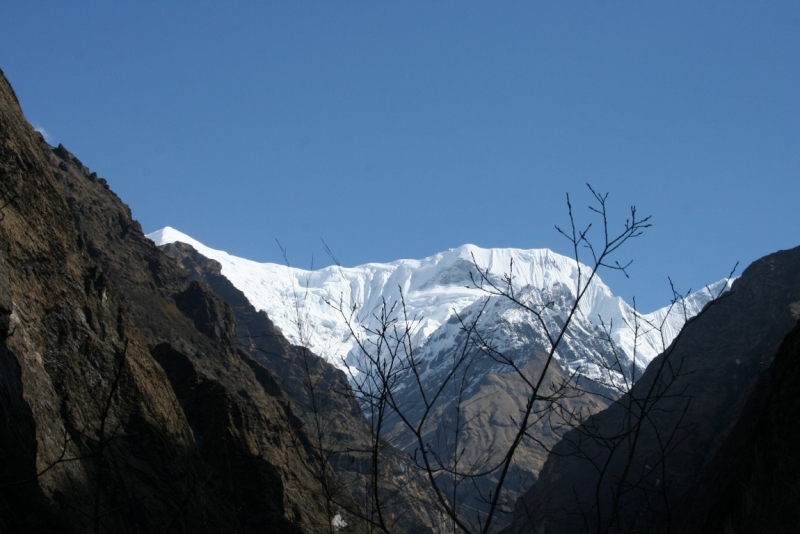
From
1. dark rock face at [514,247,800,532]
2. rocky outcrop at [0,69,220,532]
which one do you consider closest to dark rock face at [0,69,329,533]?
rocky outcrop at [0,69,220,532]

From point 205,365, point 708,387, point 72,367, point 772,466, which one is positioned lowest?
point 772,466

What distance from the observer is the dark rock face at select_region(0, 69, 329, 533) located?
1343 cm

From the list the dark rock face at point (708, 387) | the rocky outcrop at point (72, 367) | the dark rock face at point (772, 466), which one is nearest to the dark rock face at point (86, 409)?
the rocky outcrop at point (72, 367)

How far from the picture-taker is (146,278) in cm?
8019

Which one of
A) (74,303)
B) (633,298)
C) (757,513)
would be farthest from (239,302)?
(633,298)

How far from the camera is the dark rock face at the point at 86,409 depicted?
44.1 ft

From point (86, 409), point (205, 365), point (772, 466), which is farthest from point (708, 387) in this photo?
point (86, 409)

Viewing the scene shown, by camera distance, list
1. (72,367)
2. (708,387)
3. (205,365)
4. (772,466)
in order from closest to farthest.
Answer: (72,367) < (772,466) < (205,365) < (708,387)

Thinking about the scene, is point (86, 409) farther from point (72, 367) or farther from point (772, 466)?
point (772, 466)

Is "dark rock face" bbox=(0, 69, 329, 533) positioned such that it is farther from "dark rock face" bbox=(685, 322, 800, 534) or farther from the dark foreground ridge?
"dark rock face" bbox=(685, 322, 800, 534)

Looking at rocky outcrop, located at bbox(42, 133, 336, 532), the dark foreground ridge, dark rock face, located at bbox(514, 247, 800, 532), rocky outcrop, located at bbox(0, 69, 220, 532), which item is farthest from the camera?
dark rock face, located at bbox(514, 247, 800, 532)

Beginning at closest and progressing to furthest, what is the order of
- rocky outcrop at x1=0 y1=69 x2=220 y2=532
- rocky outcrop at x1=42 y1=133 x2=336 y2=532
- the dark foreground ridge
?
the dark foreground ridge → rocky outcrop at x1=0 y1=69 x2=220 y2=532 → rocky outcrop at x1=42 y1=133 x2=336 y2=532

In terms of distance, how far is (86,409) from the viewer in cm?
2192

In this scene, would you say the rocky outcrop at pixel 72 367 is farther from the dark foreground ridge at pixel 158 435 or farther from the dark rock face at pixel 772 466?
the dark rock face at pixel 772 466
